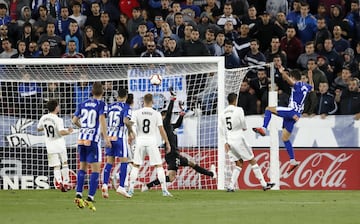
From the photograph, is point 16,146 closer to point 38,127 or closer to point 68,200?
point 38,127

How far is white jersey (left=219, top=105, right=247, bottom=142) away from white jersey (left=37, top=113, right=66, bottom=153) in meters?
3.22

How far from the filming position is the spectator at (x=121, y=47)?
27.1 metres

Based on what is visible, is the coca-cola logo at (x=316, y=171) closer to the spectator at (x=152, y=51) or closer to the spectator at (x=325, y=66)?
the spectator at (x=325, y=66)

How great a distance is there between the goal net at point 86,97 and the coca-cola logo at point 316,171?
115cm

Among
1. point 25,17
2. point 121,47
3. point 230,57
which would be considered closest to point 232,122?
point 230,57

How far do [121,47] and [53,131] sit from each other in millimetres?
4584

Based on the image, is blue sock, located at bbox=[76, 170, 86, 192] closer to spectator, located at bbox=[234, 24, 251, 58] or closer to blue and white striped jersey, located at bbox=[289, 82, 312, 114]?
blue and white striped jersey, located at bbox=[289, 82, 312, 114]

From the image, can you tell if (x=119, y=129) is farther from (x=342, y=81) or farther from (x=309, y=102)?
(x=342, y=81)

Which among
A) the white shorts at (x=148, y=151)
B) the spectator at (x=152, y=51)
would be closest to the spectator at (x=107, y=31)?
the spectator at (x=152, y=51)

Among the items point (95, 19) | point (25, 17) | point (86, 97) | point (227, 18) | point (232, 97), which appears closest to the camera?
point (232, 97)

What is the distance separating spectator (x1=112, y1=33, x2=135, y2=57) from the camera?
2712 centimetres

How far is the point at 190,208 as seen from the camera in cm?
1794

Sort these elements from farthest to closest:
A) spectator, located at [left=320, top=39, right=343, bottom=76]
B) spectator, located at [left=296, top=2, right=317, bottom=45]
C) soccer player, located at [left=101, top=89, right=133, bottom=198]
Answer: spectator, located at [left=296, top=2, right=317, bottom=45]
spectator, located at [left=320, top=39, right=343, bottom=76]
soccer player, located at [left=101, top=89, right=133, bottom=198]

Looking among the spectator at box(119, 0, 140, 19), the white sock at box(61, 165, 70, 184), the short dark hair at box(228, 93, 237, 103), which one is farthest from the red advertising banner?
the spectator at box(119, 0, 140, 19)
